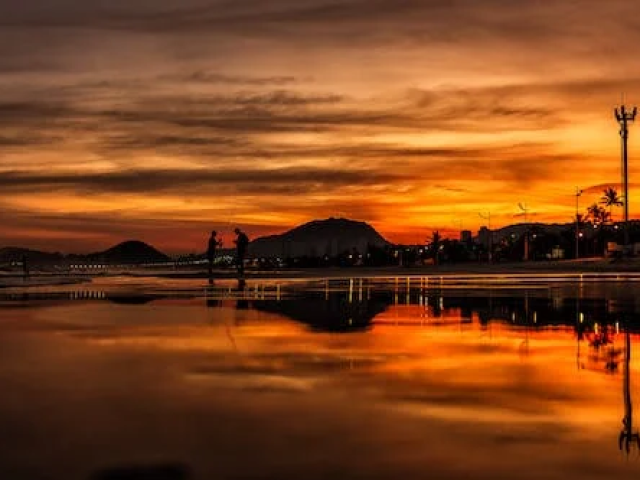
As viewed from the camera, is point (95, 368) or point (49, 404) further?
point (95, 368)

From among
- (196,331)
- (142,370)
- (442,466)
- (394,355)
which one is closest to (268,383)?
(142,370)

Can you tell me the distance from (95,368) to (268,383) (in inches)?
138

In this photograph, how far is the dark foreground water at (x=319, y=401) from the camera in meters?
8.30

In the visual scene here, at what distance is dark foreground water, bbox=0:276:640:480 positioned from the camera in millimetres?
8305

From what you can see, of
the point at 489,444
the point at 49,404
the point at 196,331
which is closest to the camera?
the point at 489,444

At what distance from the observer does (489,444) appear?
9.09m

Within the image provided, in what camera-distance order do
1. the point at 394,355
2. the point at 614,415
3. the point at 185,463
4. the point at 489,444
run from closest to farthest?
1. the point at 185,463
2. the point at 489,444
3. the point at 614,415
4. the point at 394,355

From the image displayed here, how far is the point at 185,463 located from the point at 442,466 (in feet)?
7.27

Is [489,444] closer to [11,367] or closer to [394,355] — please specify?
[394,355]

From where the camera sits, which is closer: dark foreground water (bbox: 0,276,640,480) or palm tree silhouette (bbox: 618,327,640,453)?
dark foreground water (bbox: 0,276,640,480)

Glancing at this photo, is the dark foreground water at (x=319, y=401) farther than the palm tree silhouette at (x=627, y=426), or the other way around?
the palm tree silhouette at (x=627, y=426)

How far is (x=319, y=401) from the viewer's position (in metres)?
11.7

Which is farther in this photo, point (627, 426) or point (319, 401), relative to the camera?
point (319, 401)

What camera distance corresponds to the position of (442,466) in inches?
324
